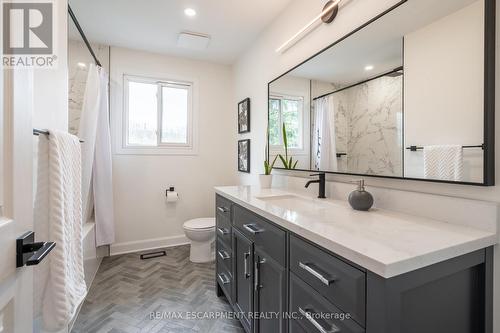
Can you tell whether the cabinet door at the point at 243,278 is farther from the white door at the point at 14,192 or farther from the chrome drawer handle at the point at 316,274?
the white door at the point at 14,192

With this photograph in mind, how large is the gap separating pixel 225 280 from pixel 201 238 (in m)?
0.86

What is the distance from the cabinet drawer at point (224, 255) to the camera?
169 centimetres

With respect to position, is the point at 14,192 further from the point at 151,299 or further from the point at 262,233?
the point at 151,299

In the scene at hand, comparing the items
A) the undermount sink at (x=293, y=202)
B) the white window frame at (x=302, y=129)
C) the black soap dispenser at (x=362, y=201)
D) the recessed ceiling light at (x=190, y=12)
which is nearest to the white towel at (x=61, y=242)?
the undermount sink at (x=293, y=202)

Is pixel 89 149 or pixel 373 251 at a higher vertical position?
pixel 89 149

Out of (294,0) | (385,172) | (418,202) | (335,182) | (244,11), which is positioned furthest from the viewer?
(244,11)

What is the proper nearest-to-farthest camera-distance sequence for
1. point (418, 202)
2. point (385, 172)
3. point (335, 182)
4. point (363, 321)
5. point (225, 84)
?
point (363, 321)
point (418, 202)
point (385, 172)
point (335, 182)
point (225, 84)

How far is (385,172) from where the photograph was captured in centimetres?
125

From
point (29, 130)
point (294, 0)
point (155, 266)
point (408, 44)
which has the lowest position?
point (155, 266)

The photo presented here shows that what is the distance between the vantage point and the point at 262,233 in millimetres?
1240

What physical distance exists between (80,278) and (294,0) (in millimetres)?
2391

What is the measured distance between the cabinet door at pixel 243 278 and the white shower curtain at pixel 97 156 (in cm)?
170

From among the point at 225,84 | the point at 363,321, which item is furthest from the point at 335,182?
the point at 225,84

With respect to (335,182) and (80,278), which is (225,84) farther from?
(80,278)
